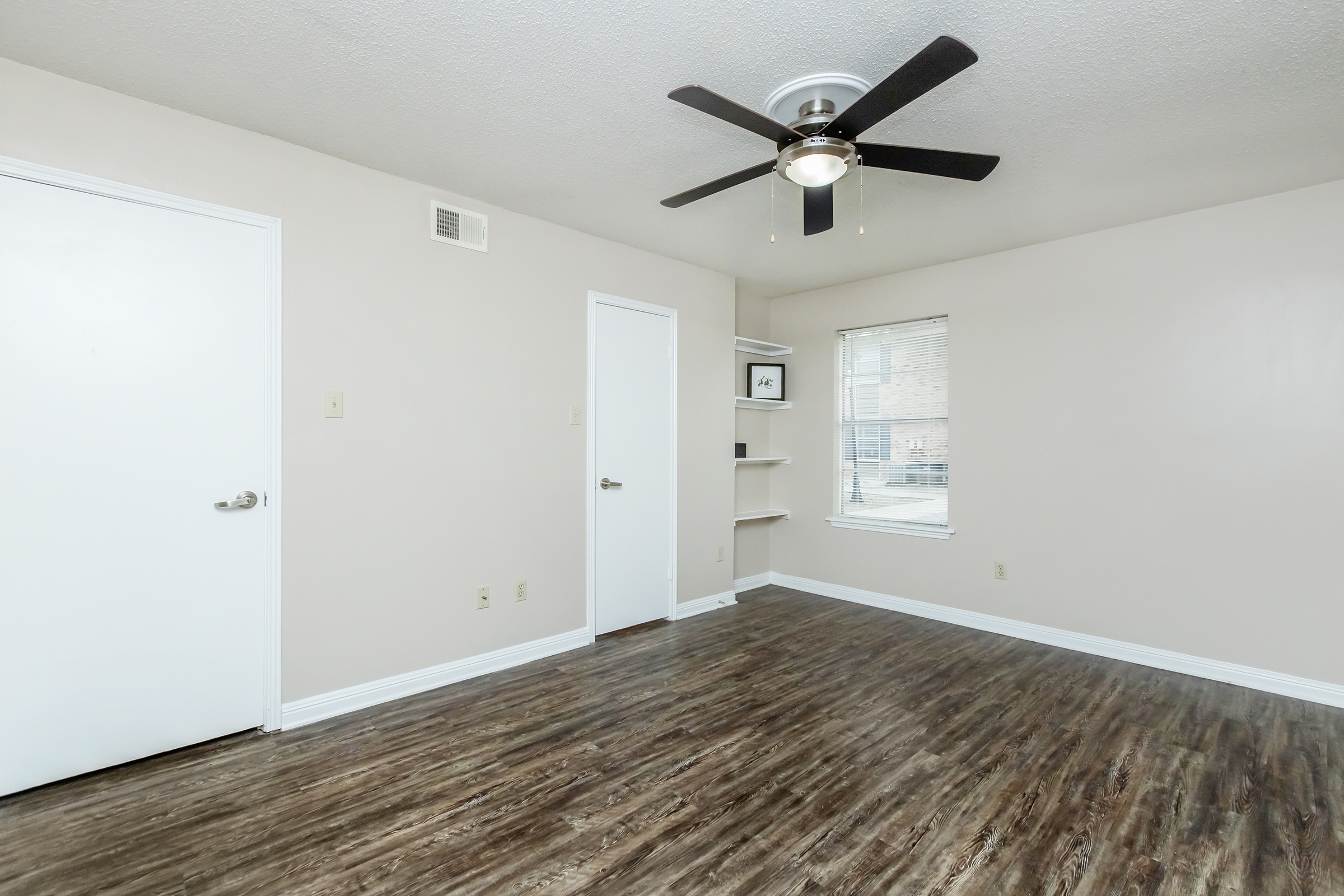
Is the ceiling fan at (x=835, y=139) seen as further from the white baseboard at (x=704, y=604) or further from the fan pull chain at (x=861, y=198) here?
the white baseboard at (x=704, y=604)

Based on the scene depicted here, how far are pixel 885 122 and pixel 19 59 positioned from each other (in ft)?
10.3

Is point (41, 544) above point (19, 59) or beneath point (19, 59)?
beneath

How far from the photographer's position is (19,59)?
83.7 inches

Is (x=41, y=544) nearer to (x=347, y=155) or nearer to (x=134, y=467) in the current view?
(x=134, y=467)

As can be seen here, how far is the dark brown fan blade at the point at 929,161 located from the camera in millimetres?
2178

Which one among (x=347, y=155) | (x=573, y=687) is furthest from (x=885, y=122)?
(x=573, y=687)

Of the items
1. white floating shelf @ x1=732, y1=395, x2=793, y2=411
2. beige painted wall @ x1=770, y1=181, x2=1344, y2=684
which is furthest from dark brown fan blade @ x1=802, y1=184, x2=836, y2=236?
white floating shelf @ x1=732, y1=395, x2=793, y2=411

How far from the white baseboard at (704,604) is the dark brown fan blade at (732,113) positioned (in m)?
3.22

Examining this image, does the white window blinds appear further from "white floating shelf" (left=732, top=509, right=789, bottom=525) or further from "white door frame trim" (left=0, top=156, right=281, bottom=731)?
"white door frame trim" (left=0, top=156, right=281, bottom=731)

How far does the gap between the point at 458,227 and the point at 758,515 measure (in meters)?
3.13

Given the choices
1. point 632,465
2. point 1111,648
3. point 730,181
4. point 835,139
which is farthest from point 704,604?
point 835,139

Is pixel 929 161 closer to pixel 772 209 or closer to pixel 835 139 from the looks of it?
pixel 835 139

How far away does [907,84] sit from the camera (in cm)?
176

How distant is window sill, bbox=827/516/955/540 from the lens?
446cm
